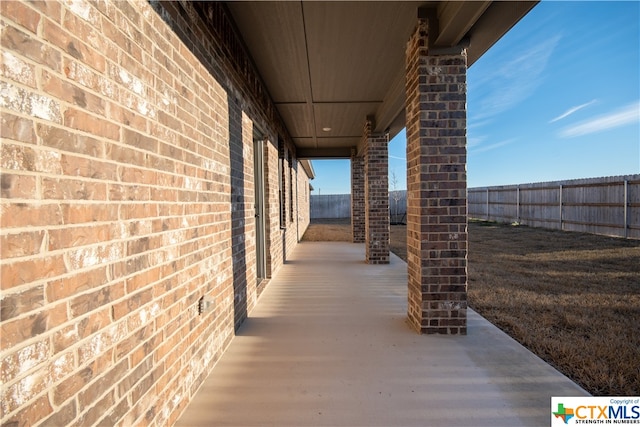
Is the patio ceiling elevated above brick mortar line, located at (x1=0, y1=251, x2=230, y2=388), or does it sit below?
above

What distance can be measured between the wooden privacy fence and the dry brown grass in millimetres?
2886

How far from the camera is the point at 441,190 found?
3.09 meters

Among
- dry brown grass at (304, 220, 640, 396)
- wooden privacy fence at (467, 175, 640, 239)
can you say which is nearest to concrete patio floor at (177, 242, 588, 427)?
dry brown grass at (304, 220, 640, 396)

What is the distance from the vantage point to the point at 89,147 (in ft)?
3.97

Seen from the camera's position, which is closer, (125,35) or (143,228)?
(125,35)

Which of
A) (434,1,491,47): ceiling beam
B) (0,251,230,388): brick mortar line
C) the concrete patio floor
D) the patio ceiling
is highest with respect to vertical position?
the patio ceiling

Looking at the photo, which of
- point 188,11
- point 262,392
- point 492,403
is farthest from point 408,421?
point 188,11

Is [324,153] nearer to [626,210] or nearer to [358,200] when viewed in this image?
[358,200]

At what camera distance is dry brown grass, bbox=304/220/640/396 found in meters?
2.50

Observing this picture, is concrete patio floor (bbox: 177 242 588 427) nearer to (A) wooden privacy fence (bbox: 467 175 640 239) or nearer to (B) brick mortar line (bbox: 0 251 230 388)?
(B) brick mortar line (bbox: 0 251 230 388)

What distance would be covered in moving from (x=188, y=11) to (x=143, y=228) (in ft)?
5.10

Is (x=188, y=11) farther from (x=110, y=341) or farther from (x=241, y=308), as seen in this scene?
(x=241, y=308)

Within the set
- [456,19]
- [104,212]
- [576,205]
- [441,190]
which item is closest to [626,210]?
[576,205]

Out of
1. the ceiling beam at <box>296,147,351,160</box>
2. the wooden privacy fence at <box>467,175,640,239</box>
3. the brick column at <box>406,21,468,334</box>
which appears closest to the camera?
the brick column at <box>406,21,468,334</box>
